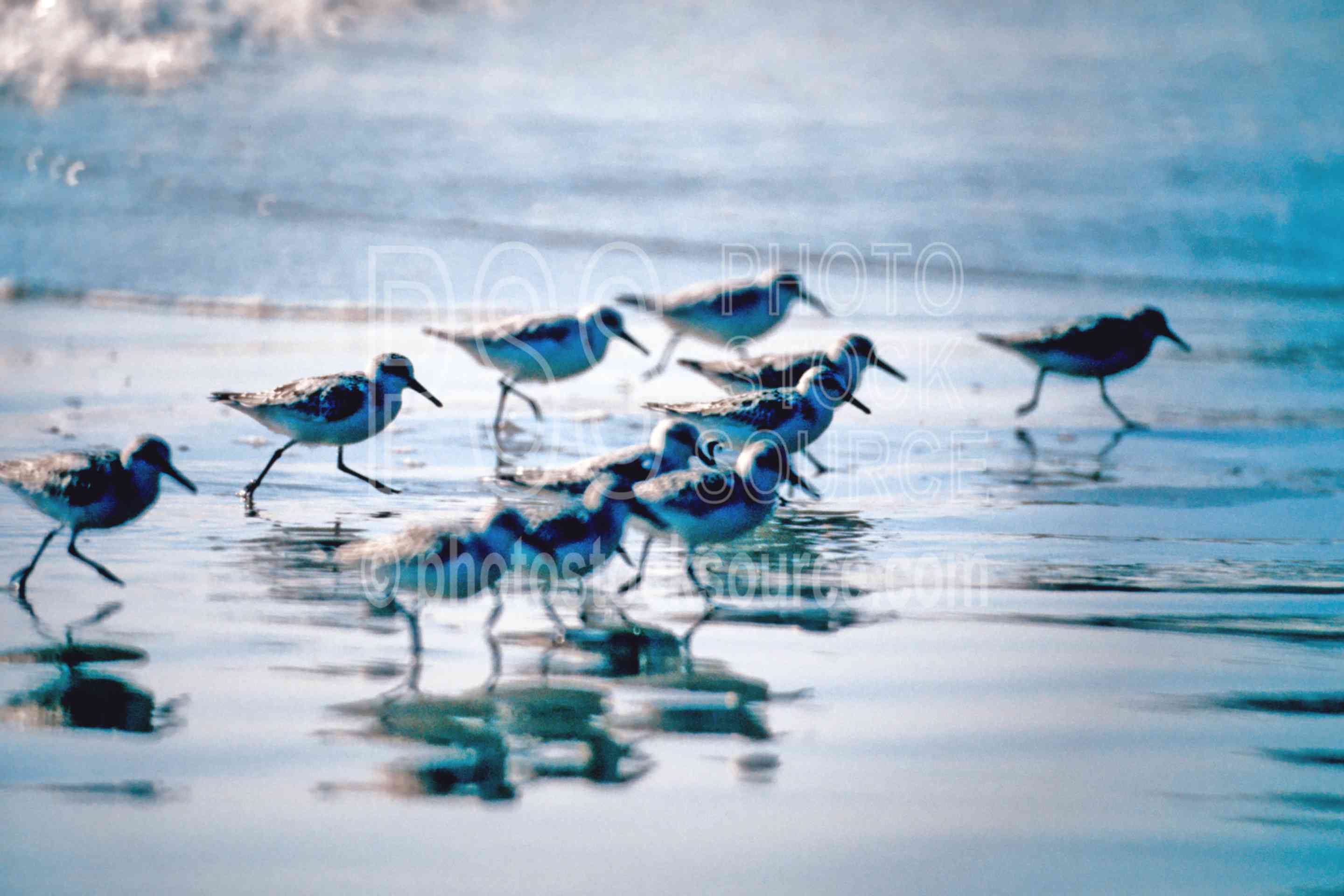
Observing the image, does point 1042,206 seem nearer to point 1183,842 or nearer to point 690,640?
point 690,640

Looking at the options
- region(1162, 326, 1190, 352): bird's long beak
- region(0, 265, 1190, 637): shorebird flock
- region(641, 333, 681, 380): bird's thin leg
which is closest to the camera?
region(0, 265, 1190, 637): shorebird flock

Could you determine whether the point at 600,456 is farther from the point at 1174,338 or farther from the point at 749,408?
the point at 1174,338

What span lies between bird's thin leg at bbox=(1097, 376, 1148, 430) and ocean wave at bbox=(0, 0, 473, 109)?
14.7m

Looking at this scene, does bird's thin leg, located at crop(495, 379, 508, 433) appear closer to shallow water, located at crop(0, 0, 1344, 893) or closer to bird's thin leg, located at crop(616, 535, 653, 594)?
shallow water, located at crop(0, 0, 1344, 893)

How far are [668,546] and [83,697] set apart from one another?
278 cm

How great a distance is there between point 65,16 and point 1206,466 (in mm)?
18171

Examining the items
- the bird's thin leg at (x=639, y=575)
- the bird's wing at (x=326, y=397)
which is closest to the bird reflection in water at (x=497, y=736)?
the bird's thin leg at (x=639, y=575)

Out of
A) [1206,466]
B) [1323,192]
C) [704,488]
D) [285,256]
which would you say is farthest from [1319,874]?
[1323,192]

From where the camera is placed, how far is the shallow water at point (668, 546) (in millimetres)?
3486

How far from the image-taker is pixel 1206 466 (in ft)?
26.6

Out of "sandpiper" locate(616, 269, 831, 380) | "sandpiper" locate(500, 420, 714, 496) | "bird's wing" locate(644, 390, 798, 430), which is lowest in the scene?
"sandpiper" locate(500, 420, 714, 496)

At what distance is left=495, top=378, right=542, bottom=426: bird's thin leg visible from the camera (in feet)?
30.0

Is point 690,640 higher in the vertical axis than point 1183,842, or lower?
higher

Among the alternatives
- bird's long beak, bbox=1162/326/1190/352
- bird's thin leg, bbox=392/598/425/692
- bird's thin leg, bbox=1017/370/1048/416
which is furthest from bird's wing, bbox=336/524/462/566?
bird's long beak, bbox=1162/326/1190/352
